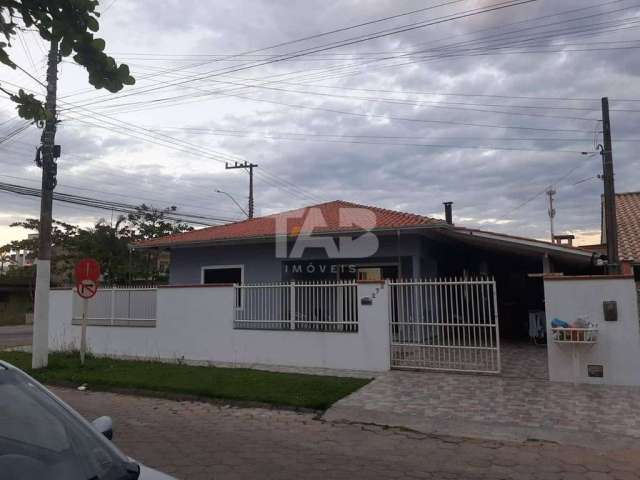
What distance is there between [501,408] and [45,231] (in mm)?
9637

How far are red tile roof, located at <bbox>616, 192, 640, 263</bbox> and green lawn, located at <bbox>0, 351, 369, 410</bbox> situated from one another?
11.2 metres

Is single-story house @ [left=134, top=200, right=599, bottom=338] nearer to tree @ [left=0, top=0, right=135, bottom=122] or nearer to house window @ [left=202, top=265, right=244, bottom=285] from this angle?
house window @ [left=202, top=265, right=244, bottom=285]

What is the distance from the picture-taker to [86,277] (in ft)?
36.8

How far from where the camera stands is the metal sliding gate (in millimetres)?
9227

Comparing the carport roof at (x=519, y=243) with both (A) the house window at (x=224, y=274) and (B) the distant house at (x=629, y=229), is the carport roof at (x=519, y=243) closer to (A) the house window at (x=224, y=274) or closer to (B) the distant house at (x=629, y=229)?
(B) the distant house at (x=629, y=229)

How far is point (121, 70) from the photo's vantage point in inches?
130

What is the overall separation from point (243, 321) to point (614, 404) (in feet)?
23.4

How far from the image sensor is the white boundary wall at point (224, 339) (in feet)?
32.6

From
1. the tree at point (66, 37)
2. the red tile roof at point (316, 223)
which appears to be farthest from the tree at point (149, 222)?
the tree at point (66, 37)

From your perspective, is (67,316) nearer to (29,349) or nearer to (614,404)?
(29,349)

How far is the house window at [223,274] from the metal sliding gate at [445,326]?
6.14 metres

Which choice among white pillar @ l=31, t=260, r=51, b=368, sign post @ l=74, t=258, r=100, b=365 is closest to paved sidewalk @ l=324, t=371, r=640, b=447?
sign post @ l=74, t=258, r=100, b=365

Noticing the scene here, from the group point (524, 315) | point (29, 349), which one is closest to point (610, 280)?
point (524, 315)

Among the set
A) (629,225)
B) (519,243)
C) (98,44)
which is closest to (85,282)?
(98,44)
